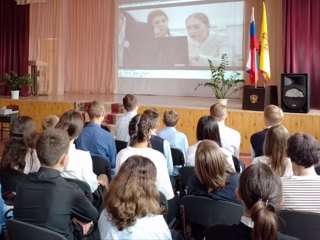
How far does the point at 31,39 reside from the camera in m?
10.5

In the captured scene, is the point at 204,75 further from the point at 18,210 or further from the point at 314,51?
the point at 18,210

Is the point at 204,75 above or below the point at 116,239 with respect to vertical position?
above

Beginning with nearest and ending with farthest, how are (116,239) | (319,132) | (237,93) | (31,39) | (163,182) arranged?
(116,239) → (163,182) → (319,132) → (237,93) → (31,39)

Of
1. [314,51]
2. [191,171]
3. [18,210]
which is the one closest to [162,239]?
[18,210]

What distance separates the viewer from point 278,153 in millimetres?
2695

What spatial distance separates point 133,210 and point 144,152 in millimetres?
1051

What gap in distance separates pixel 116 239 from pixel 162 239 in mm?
→ 195

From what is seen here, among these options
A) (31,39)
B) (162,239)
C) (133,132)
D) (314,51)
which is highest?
(31,39)

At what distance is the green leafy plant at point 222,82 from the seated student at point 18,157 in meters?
4.26

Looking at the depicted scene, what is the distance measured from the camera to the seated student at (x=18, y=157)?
2.73 meters

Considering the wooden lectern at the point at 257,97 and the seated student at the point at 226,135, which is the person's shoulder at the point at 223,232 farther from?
the wooden lectern at the point at 257,97

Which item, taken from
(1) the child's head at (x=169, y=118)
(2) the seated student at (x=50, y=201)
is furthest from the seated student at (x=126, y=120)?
(2) the seated student at (x=50, y=201)

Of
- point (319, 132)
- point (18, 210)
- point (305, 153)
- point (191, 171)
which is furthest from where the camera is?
point (319, 132)

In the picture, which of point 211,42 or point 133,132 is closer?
point 133,132
